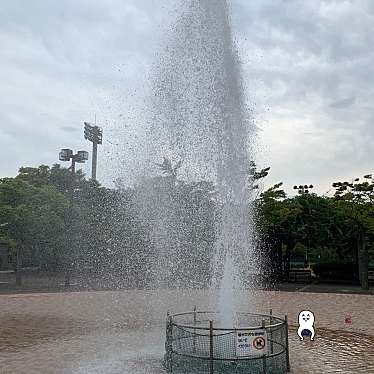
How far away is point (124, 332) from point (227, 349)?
21.4 feet

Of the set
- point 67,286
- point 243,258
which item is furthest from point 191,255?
point 243,258

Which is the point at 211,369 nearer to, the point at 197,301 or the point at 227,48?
the point at 227,48

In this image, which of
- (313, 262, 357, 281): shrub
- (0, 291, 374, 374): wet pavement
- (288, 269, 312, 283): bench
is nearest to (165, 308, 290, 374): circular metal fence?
(0, 291, 374, 374): wet pavement

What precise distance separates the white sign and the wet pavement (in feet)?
5.26

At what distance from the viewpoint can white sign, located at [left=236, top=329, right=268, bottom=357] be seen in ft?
31.9

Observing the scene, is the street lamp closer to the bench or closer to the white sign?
the bench

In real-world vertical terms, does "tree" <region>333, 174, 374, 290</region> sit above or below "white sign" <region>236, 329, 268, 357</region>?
above

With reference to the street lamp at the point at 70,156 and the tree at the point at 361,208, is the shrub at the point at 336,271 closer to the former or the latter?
the tree at the point at 361,208

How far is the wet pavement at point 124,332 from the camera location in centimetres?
1143

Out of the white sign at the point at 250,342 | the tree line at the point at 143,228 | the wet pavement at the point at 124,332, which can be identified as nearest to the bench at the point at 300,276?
the tree line at the point at 143,228

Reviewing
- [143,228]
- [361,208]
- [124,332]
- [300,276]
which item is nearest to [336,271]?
[300,276]

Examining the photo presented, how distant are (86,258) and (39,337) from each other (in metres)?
25.5

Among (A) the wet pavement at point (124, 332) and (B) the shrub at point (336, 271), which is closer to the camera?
(A) the wet pavement at point (124, 332)

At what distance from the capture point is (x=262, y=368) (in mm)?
9922
